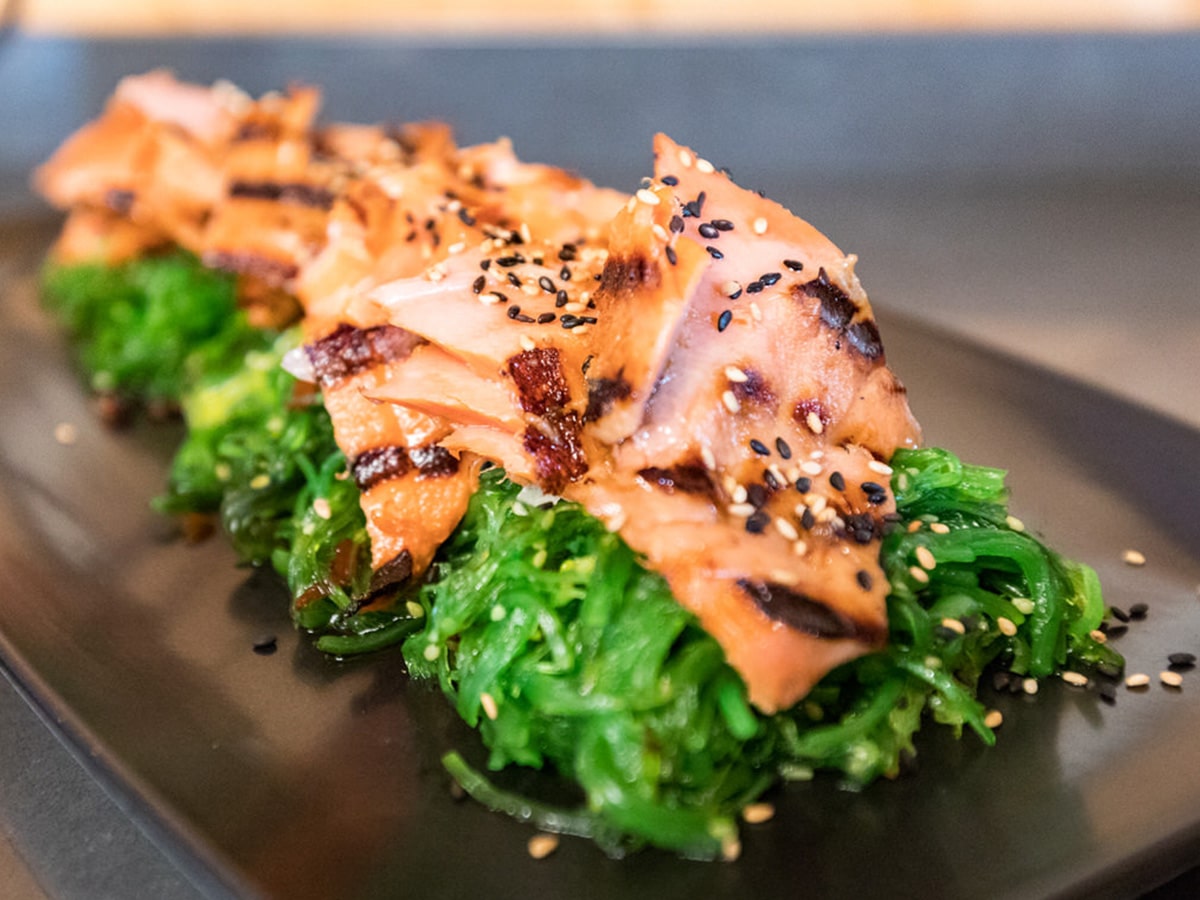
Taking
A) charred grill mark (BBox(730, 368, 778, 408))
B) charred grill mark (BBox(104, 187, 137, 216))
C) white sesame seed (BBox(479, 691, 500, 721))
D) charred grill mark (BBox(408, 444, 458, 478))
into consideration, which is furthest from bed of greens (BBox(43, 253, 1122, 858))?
charred grill mark (BBox(104, 187, 137, 216))

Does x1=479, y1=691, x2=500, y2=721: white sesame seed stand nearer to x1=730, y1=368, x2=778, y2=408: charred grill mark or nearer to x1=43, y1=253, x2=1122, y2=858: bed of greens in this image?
x1=43, y1=253, x2=1122, y2=858: bed of greens

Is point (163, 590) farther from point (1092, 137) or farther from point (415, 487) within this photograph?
point (1092, 137)

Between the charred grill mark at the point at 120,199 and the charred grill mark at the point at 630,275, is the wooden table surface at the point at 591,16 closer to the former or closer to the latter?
the charred grill mark at the point at 120,199

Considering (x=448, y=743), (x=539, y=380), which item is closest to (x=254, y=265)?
(x=539, y=380)

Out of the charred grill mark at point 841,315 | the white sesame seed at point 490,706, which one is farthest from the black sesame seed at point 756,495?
the white sesame seed at point 490,706

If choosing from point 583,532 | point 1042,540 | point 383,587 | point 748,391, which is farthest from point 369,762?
point 1042,540
